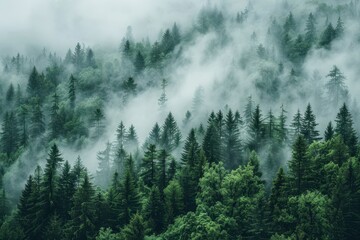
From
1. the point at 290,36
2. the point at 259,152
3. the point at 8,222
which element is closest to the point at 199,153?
the point at 259,152

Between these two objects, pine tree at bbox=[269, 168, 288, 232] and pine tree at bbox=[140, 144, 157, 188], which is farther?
pine tree at bbox=[140, 144, 157, 188]

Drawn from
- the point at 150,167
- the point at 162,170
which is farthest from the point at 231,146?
the point at 150,167

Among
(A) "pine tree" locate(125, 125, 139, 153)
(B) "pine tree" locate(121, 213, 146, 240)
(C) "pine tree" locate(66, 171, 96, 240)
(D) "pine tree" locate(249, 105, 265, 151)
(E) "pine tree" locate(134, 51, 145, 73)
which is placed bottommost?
(B) "pine tree" locate(121, 213, 146, 240)

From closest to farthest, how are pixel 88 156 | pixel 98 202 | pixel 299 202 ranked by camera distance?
pixel 299 202 < pixel 98 202 < pixel 88 156

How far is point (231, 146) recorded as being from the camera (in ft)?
343

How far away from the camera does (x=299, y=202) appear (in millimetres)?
68812

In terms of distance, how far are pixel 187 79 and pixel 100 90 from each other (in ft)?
102

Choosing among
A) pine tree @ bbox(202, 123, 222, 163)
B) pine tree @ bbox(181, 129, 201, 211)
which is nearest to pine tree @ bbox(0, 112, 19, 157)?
pine tree @ bbox(202, 123, 222, 163)

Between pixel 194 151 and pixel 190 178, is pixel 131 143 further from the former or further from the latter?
pixel 190 178

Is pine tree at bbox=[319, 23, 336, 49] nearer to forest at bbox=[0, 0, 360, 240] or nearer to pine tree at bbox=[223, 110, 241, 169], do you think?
forest at bbox=[0, 0, 360, 240]

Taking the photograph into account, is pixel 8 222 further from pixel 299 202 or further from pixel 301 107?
pixel 301 107

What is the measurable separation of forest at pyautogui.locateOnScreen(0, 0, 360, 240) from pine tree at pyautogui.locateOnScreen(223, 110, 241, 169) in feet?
0.69

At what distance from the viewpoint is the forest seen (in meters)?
A: 72.6

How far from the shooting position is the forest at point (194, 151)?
72.6 metres
